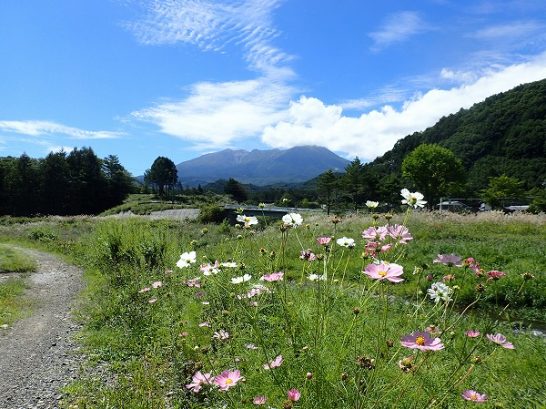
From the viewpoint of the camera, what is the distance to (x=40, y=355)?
14.8 ft

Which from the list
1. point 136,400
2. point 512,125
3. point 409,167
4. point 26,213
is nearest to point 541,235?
point 136,400

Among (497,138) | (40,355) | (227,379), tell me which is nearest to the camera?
(227,379)

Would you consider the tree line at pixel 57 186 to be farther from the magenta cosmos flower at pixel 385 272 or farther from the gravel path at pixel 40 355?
the magenta cosmos flower at pixel 385 272

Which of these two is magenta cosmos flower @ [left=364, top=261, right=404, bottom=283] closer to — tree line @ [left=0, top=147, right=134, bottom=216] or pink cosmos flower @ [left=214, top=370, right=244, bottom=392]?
pink cosmos flower @ [left=214, top=370, right=244, bottom=392]

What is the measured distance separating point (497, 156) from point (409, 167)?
Result: 27532mm

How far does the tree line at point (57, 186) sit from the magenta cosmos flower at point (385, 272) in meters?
54.8

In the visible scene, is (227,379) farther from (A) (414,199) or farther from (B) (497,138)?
(B) (497,138)

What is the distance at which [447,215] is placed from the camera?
14.6 m

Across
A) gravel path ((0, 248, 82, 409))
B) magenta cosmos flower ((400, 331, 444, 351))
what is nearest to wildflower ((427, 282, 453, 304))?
magenta cosmos flower ((400, 331, 444, 351))

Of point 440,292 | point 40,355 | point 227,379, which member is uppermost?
point 440,292

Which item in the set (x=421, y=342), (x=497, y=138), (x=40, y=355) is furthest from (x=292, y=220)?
(x=497, y=138)

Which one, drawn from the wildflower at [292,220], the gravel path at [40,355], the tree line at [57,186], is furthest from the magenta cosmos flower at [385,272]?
the tree line at [57,186]

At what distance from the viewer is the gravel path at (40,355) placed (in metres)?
3.52

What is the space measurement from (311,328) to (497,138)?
3175 inches
